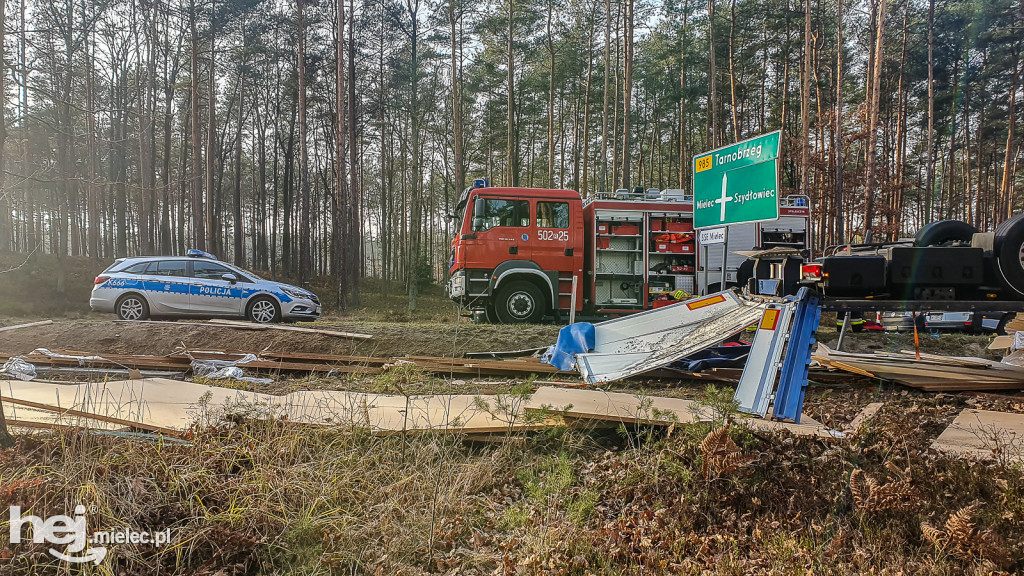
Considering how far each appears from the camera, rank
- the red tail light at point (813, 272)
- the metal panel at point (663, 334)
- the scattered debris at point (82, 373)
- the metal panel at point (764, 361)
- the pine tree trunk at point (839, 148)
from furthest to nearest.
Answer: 1. the pine tree trunk at point (839, 148)
2. the scattered debris at point (82, 373)
3. the metal panel at point (663, 334)
4. the red tail light at point (813, 272)
5. the metal panel at point (764, 361)

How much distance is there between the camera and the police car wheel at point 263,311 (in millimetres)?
11773

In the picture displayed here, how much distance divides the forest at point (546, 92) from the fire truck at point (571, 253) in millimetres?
9541

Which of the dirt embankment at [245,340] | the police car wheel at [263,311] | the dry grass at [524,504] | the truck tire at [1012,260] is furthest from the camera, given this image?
the police car wheel at [263,311]

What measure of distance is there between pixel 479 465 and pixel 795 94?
97.9 ft

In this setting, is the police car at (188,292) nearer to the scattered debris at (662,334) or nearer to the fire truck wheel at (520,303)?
the fire truck wheel at (520,303)

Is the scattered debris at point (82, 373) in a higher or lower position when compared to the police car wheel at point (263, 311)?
lower

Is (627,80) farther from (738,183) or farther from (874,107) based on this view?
(738,183)

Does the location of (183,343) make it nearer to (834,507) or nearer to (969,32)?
(834,507)

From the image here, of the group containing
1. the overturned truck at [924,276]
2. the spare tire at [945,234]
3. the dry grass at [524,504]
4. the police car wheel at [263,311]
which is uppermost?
the spare tire at [945,234]

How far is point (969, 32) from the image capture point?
80.6 feet

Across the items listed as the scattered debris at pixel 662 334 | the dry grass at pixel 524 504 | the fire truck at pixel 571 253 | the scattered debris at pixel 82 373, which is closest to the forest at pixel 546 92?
the fire truck at pixel 571 253

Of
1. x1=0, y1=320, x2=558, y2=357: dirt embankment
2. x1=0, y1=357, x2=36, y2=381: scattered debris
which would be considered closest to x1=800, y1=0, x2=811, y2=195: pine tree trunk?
x1=0, y1=320, x2=558, y2=357: dirt embankment

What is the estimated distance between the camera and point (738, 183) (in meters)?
7.06

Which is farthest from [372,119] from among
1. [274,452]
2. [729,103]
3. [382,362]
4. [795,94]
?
[274,452]
